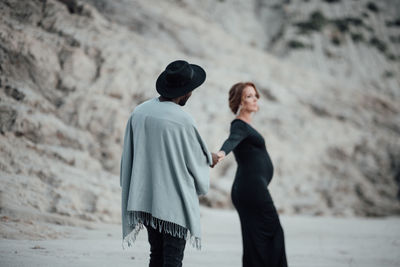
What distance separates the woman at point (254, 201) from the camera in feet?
11.3

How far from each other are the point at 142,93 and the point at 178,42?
13.5 feet

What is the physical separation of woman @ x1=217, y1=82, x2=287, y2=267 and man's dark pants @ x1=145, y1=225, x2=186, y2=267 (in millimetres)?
840

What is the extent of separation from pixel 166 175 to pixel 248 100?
1420 millimetres

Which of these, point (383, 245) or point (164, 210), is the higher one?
point (164, 210)

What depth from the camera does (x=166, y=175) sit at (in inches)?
108

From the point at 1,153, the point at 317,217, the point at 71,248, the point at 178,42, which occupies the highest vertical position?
the point at 178,42

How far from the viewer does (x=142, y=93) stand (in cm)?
1088

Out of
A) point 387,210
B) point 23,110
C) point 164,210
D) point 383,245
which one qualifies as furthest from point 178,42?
point 164,210

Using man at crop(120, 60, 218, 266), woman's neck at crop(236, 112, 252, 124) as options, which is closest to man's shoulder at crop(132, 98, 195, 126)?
man at crop(120, 60, 218, 266)

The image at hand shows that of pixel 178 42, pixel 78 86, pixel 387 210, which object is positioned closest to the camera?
pixel 78 86

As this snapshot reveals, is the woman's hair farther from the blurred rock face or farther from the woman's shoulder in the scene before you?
the blurred rock face

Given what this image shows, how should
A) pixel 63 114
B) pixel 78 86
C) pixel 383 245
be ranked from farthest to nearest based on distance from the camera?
pixel 78 86 → pixel 63 114 → pixel 383 245

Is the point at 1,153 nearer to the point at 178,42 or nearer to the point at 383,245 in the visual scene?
the point at 383,245

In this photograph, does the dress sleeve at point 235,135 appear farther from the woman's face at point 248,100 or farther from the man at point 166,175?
the man at point 166,175
